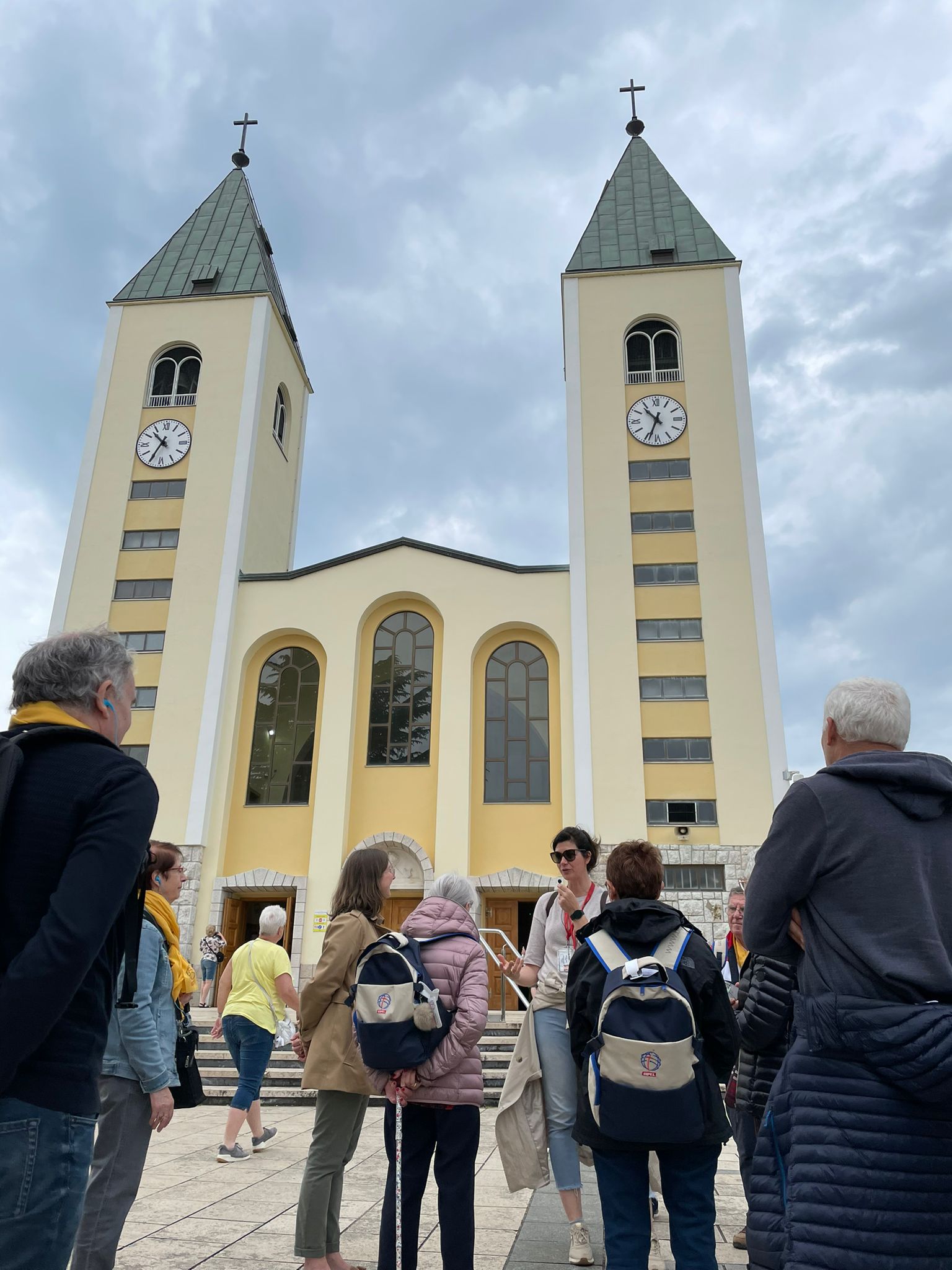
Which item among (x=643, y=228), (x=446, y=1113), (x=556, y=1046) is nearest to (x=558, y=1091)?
(x=556, y=1046)

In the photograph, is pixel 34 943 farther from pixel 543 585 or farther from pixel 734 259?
pixel 734 259

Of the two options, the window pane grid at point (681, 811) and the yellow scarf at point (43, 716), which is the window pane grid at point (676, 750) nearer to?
the window pane grid at point (681, 811)

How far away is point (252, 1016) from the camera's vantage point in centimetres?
682

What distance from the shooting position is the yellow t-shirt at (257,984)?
6.83m

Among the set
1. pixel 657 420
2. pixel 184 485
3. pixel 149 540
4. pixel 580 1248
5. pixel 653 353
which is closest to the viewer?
pixel 580 1248

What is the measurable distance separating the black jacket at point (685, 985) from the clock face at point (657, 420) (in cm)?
1894

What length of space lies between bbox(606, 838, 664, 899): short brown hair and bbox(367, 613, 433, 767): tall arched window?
16221 millimetres

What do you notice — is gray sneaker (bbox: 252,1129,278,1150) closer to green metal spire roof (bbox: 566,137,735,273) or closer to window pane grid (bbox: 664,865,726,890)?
window pane grid (bbox: 664,865,726,890)

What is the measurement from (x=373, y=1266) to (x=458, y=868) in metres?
14.0

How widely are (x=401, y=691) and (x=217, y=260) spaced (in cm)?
1428

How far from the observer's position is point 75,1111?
1.93 m

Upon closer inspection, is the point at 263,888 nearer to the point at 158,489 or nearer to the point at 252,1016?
the point at 158,489

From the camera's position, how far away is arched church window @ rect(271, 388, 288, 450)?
24.8 metres

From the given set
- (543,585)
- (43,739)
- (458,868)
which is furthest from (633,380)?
(43,739)
